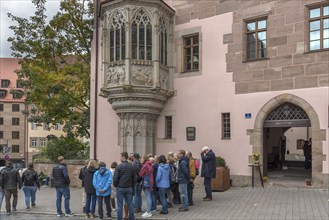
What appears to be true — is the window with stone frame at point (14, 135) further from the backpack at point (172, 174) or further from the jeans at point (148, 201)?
the jeans at point (148, 201)

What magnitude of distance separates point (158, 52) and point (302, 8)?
577 cm

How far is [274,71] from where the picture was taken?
48.5ft

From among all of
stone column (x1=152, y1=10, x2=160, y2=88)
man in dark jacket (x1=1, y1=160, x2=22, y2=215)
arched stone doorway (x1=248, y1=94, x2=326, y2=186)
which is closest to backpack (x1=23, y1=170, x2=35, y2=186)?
man in dark jacket (x1=1, y1=160, x2=22, y2=215)

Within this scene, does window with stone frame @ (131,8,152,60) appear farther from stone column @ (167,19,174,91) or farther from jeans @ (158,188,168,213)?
jeans @ (158,188,168,213)

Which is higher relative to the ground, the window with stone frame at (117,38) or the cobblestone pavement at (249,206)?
the window with stone frame at (117,38)

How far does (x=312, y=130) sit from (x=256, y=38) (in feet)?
13.4

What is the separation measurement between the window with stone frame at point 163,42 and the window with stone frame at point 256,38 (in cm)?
355

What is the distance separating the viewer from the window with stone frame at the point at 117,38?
16828mm

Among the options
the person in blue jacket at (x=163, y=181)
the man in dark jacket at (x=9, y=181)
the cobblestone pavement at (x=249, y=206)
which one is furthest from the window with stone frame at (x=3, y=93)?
the person in blue jacket at (x=163, y=181)

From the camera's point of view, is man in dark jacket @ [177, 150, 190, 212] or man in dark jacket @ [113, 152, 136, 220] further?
man in dark jacket @ [177, 150, 190, 212]

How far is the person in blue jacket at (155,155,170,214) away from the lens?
1091 centimetres

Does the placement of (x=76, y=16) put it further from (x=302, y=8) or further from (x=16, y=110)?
(x=16, y=110)

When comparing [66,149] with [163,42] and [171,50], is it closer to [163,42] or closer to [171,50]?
[171,50]

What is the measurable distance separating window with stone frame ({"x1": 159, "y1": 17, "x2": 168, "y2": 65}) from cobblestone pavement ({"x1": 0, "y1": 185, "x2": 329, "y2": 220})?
584cm
